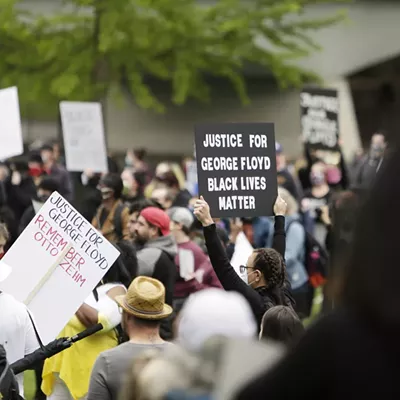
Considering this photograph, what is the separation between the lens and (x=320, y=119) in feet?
52.8

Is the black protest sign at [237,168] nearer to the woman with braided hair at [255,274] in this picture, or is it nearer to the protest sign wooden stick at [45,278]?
the woman with braided hair at [255,274]

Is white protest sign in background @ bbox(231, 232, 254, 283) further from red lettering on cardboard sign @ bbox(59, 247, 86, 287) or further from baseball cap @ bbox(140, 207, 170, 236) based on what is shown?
red lettering on cardboard sign @ bbox(59, 247, 86, 287)

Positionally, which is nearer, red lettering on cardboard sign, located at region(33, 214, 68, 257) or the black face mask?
red lettering on cardboard sign, located at region(33, 214, 68, 257)

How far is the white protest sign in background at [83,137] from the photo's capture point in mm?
14508

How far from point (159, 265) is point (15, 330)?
8.30 ft

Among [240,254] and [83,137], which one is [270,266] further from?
[83,137]

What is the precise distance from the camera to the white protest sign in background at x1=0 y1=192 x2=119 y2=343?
685 cm

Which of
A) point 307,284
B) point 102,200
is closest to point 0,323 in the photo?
point 102,200

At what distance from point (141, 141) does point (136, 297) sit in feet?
85.2

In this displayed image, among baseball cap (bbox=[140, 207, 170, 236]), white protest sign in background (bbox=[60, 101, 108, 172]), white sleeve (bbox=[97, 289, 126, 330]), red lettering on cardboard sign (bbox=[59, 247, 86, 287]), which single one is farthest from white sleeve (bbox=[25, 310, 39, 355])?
white protest sign in background (bbox=[60, 101, 108, 172])

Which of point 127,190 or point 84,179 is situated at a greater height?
point 84,179

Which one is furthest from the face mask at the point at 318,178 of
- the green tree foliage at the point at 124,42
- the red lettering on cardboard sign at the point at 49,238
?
the red lettering on cardboard sign at the point at 49,238

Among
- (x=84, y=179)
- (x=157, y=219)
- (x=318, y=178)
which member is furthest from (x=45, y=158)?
(x=157, y=219)

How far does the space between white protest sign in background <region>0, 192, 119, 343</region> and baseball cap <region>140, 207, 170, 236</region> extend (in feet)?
7.66
